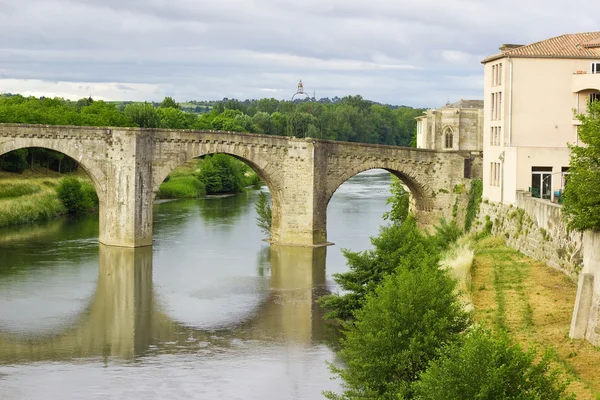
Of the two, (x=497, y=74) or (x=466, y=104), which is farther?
(x=466, y=104)

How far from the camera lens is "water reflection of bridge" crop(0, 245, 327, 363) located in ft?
92.5

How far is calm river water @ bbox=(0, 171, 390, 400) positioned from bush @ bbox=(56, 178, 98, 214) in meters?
4.21

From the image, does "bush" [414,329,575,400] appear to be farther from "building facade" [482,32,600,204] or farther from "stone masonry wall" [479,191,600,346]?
"building facade" [482,32,600,204]

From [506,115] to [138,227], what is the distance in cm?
1719

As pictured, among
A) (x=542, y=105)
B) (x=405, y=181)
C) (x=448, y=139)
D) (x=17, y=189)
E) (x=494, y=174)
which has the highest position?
(x=542, y=105)

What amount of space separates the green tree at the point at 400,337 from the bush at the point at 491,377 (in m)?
3.69

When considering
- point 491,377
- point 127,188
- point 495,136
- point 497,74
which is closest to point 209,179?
point 127,188

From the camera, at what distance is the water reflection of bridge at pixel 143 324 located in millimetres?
28203

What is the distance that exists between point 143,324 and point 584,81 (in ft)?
57.0

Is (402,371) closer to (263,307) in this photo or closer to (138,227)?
(263,307)

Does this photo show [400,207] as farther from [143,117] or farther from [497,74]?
[143,117]

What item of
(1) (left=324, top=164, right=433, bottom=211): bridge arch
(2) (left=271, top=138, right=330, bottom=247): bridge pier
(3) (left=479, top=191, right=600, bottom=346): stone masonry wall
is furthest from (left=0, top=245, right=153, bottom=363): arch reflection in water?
(3) (left=479, top=191, right=600, bottom=346): stone masonry wall

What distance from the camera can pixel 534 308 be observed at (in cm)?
2412

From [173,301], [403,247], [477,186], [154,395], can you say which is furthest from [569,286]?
[477,186]
